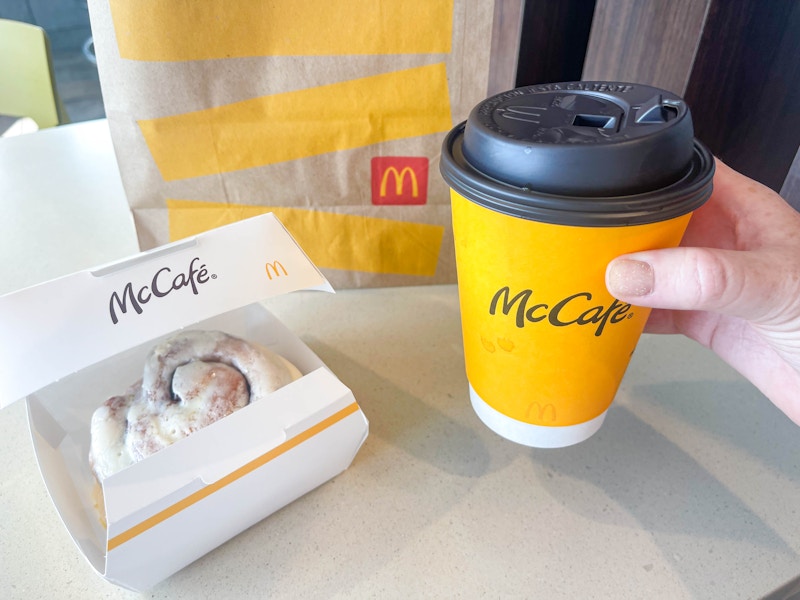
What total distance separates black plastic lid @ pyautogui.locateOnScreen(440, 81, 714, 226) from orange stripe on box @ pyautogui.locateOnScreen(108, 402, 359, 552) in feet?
0.65

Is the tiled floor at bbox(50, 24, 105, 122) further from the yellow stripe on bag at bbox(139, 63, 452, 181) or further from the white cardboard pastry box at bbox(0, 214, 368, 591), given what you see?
the white cardboard pastry box at bbox(0, 214, 368, 591)

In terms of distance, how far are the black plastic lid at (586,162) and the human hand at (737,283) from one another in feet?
0.15

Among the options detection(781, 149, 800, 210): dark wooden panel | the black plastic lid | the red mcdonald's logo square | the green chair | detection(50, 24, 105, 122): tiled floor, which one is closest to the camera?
the black plastic lid

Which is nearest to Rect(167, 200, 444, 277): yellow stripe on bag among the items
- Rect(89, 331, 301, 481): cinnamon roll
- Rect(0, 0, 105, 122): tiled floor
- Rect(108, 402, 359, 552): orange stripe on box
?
Rect(89, 331, 301, 481): cinnamon roll

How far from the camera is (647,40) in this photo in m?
0.60

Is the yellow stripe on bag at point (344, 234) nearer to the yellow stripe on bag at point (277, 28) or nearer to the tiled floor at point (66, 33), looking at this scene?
the yellow stripe on bag at point (277, 28)

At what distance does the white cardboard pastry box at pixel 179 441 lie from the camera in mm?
375

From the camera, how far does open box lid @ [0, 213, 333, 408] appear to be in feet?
1.33

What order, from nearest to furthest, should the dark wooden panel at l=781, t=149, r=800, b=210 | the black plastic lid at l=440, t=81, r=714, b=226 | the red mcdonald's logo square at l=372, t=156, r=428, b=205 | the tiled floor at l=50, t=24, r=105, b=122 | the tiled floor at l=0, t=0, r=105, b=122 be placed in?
the black plastic lid at l=440, t=81, r=714, b=226 → the dark wooden panel at l=781, t=149, r=800, b=210 → the red mcdonald's logo square at l=372, t=156, r=428, b=205 → the tiled floor at l=50, t=24, r=105, b=122 → the tiled floor at l=0, t=0, r=105, b=122

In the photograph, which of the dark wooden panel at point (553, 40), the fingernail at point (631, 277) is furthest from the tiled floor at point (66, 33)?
the fingernail at point (631, 277)

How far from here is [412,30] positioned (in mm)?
584

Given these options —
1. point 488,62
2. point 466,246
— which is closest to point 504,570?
point 466,246

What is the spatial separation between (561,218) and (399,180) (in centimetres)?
35

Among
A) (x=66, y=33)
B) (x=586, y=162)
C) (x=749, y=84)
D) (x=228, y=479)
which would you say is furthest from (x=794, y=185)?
(x=66, y=33)
